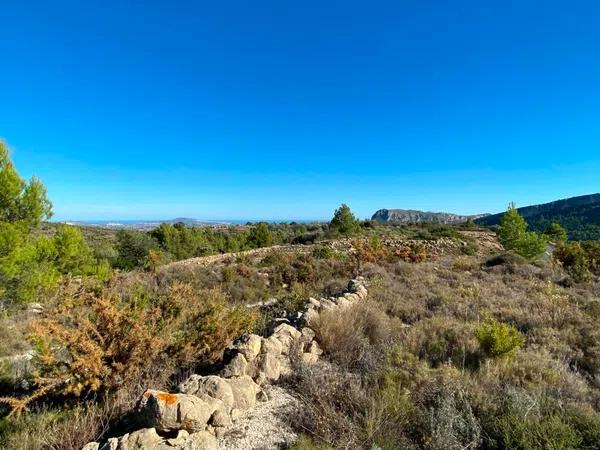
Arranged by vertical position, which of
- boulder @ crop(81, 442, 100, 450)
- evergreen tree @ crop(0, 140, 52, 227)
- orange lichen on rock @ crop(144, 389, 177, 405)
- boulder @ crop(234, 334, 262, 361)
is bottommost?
boulder @ crop(81, 442, 100, 450)

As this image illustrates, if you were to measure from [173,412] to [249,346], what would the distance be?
135 cm

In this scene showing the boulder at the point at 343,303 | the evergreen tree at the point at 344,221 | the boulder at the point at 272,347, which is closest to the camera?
the boulder at the point at 272,347

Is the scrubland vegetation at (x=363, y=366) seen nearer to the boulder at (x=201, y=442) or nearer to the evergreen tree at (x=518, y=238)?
the boulder at (x=201, y=442)

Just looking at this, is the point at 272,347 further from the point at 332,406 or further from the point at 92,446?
the point at 92,446

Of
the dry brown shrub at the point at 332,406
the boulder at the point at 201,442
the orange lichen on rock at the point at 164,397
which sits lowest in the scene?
the dry brown shrub at the point at 332,406

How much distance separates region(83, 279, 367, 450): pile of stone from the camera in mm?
2412

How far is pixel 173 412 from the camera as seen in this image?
98.6 inches

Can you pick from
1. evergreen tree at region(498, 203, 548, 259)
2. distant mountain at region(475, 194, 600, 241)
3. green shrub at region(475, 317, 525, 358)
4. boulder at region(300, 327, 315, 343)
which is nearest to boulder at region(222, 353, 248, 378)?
boulder at region(300, 327, 315, 343)

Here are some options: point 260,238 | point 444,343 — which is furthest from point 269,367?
point 260,238

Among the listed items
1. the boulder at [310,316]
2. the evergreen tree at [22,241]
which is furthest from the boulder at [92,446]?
the evergreen tree at [22,241]

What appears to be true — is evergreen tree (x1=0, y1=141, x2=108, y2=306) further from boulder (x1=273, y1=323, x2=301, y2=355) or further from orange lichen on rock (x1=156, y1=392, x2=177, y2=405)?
orange lichen on rock (x1=156, y1=392, x2=177, y2=405)

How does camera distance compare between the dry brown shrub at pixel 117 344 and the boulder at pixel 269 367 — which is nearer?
the dry brown shrub at pixel 117 344

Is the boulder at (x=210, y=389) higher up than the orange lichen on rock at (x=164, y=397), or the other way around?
the orange lichen on rock at (x=164, y=397)

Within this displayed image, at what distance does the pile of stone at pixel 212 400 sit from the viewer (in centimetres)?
241
